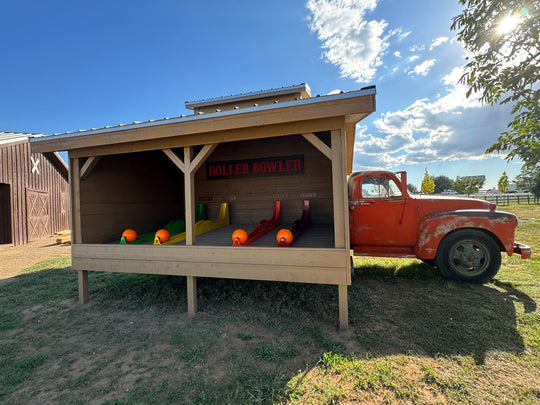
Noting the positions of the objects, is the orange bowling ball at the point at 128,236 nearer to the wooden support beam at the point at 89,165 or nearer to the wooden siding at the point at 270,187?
the wooden support beam at the point at 89,165

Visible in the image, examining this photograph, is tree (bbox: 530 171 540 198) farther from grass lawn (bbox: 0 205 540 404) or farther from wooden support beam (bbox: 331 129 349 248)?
wooden support beam (bbox: 331 129 349 248)

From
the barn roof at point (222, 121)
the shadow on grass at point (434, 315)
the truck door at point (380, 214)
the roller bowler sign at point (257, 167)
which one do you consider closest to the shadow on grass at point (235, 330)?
the shadow on grass at point (434, 315)

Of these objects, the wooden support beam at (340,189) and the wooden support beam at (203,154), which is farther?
the wooden support beam at (203,154)

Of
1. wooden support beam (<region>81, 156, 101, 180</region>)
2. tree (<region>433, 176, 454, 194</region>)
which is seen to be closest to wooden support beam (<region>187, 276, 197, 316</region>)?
wooden support beam (<region>81, 156, 101, 180</region>)

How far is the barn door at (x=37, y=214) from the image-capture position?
11.5m

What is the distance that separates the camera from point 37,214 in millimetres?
12023

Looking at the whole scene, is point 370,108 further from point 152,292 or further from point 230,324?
point 152,292

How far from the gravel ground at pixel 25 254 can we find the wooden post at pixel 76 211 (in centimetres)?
352

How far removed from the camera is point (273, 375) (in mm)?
2453

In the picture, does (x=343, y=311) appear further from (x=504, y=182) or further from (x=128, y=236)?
(x=504, y=182)

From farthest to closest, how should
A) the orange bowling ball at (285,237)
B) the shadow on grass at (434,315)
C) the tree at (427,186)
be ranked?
1. the tree at (427,186)
2. the orange bowling ball at (285,237)
3. the shadow on grass at (434,315)

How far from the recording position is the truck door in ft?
15.8

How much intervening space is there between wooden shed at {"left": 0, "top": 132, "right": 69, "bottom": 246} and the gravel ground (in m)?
0.58

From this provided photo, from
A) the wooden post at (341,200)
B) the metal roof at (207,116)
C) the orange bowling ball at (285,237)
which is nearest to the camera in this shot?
the metal roof at (207,116)
